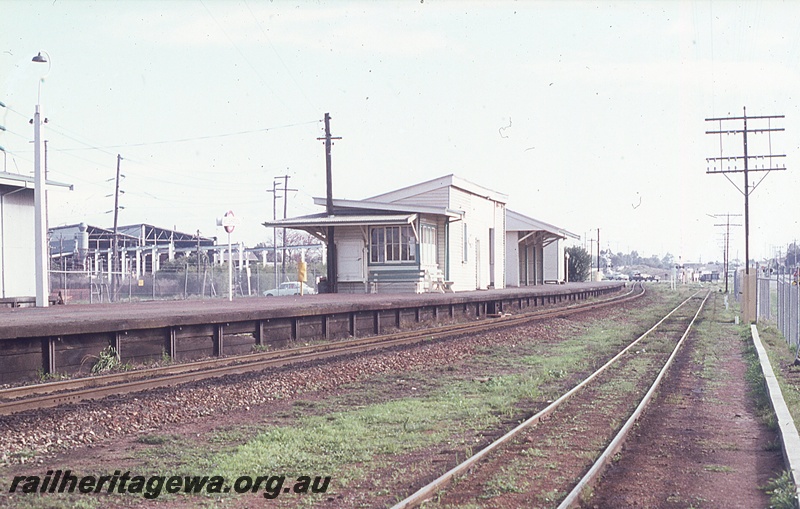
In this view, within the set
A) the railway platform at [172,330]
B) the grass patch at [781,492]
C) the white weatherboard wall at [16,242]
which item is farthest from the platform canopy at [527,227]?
the grass patch at [781,492]

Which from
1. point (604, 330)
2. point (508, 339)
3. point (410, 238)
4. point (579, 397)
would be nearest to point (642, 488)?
point (579, 397)

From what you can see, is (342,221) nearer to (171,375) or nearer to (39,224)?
(39,224)

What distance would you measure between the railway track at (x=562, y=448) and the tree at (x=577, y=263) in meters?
61.7

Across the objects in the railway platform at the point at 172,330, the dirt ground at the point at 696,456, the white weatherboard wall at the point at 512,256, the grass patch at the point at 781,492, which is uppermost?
the white weatherboard wall at the point at 512,256

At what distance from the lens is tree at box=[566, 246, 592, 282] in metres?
73.0

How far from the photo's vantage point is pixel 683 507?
543cm

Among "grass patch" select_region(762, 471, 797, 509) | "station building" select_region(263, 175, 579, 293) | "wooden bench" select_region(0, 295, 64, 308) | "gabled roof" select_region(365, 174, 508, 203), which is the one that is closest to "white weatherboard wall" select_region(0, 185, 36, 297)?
"wooden bench" select_region(0, 295, 64, 308)

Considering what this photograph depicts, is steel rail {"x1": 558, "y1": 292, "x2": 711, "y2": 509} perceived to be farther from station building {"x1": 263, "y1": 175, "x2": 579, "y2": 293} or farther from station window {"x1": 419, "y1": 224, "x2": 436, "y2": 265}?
station window {"x1": 419, "y1": 224, "x2": 436, "y2": 265}

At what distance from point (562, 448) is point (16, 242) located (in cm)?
2080

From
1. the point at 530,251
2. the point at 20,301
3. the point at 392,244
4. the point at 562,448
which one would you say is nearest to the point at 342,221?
the point at 392,244

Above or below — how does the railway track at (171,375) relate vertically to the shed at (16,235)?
below

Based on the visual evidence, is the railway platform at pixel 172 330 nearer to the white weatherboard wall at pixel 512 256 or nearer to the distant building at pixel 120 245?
the white weatherboard wall at pixel 512 256

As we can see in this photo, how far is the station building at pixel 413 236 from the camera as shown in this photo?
28359 millimetres

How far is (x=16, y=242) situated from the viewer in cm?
2348
